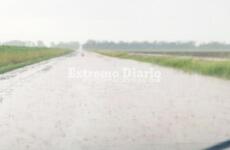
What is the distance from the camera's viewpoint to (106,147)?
5910mm

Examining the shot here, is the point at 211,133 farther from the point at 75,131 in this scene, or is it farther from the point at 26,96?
the point at 26,96

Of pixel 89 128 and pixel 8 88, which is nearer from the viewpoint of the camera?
pixel 89 128

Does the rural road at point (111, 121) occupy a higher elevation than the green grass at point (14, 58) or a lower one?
higher

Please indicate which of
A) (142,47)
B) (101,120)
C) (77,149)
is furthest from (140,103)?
(142,47)

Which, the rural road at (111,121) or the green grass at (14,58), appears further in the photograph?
the green grass at (14,58)

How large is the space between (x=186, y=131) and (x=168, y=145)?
1.27 metres

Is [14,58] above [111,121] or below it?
below

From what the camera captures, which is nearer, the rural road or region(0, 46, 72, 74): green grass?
the rural road

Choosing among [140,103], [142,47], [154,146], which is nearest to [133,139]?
[154,146]

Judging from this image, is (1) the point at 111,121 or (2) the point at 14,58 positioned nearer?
(1) the point at 111,121

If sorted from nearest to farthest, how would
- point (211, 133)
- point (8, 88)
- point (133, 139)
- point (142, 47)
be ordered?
point (133, 139) → point (211, 133) → point (8, 88) → point (142, 47)

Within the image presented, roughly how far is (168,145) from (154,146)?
0.23 meters

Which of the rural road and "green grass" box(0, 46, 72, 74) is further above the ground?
the rural road

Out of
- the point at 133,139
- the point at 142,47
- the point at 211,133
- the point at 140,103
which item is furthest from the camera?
the point at 142,47
